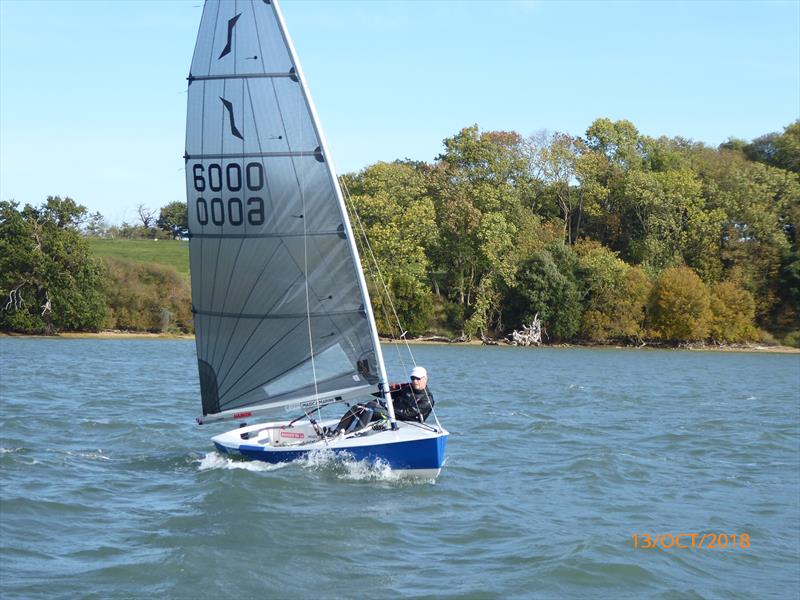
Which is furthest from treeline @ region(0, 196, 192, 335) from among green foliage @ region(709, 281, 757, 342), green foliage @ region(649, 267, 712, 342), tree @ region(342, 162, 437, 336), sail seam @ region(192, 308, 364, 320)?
sail seam @ region(192, 308, 364, 320)

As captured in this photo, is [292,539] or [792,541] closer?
[292,539]

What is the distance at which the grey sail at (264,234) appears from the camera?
13.7m

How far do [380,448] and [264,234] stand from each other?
3.56 m

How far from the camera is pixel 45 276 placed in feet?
184

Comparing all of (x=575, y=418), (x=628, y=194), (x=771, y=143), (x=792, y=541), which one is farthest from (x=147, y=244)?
(x=792, y=541)

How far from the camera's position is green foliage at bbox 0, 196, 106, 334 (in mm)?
55562

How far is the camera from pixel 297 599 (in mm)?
8992

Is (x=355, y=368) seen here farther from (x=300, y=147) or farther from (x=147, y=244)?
(x=147, y=244)

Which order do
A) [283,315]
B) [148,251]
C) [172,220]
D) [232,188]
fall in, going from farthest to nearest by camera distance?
[172,220], [148,251], [283,315], [232,188]

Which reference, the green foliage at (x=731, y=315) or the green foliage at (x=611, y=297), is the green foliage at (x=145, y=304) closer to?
the green foliage at (x=611, y=297)

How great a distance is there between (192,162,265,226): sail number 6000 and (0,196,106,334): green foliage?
145 feet

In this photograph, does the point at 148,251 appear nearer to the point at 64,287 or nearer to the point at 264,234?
the point at 64,287

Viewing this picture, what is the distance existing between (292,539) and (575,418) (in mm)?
12472

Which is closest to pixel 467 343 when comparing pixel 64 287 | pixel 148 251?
pixel 64 287
